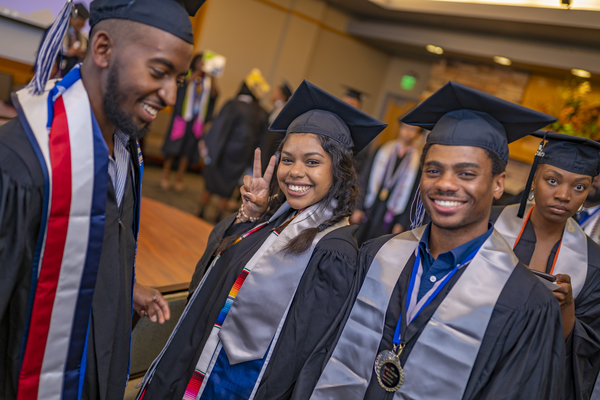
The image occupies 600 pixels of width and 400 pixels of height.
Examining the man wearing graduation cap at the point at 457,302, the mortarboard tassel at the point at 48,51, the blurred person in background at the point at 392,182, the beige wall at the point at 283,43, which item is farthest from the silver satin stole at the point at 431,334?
the beige wall at the point at 283,43

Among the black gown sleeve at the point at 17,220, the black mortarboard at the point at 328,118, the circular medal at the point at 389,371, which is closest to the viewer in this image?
the black gown sleeve at the point at 17,220

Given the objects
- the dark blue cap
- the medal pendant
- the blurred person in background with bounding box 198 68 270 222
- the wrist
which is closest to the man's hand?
the wrist

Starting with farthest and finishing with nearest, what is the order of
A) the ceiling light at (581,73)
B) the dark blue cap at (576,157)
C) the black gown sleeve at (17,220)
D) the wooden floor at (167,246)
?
the ceiling light at (581,73)
the wooden floor at (167,246)
the dark blue cap at (576,157)
the black gown sleeve at (17,220)

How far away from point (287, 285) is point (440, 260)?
0.54 metres

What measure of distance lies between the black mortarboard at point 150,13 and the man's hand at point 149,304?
90cm

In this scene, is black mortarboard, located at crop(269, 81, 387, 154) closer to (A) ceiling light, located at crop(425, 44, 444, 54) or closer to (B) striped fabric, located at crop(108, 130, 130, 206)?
(B) striped fabric, located at crop(108, 130, 130, 206)

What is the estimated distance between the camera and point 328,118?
5.73 feet

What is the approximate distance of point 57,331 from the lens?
1092 mm

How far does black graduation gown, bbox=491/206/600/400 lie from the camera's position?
1.64 m

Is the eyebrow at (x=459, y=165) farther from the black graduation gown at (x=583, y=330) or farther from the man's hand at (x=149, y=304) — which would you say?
the man's hand at (x=149, y=304)

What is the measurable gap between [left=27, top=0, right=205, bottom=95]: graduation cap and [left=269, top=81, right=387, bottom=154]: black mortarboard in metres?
0.66

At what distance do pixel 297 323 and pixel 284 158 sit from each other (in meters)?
0.66

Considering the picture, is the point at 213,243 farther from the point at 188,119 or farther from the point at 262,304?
the point at 188,119

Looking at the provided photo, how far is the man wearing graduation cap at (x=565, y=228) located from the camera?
1814mm
